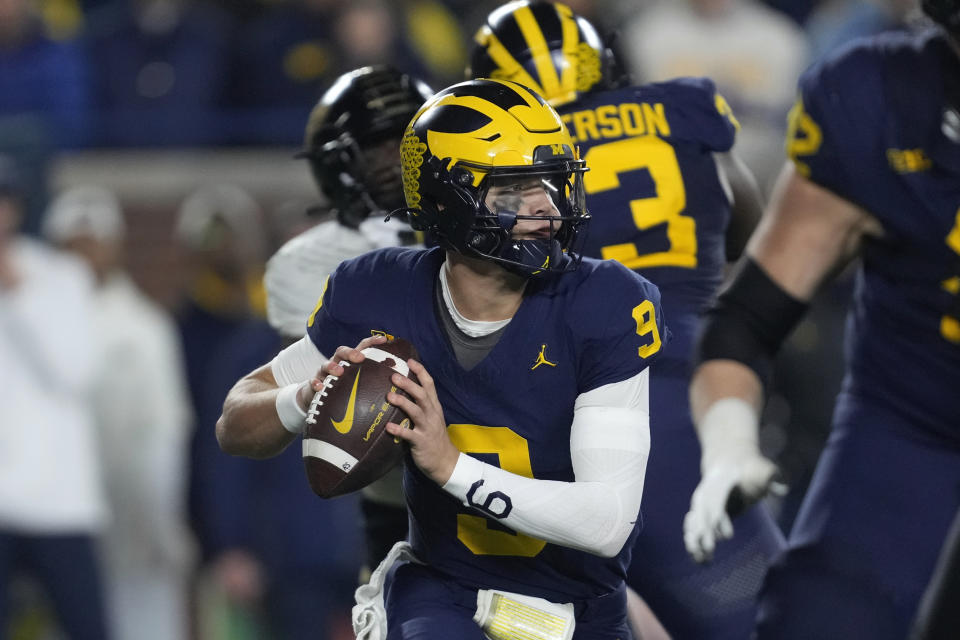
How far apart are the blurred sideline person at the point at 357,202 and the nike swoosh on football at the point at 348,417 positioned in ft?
3.22

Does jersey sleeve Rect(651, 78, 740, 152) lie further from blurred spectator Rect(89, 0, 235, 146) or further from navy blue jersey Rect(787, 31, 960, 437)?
blurred spectator Rect(89, 0, 235, 146)

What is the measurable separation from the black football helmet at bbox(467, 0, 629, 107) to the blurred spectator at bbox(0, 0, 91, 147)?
4841 millimetres

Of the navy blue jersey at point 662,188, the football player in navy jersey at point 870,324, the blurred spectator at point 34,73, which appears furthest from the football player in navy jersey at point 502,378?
the blurred spectator at point 34,73

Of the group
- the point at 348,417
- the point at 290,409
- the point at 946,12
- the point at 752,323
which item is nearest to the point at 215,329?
the point at 290,409

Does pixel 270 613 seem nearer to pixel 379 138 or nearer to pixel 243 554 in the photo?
pixel 243 554

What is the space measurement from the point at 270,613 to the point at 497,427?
4.67 meters

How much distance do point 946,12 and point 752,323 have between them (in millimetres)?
713

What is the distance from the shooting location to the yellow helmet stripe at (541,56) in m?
3.81

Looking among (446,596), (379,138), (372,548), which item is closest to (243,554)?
(372,548)

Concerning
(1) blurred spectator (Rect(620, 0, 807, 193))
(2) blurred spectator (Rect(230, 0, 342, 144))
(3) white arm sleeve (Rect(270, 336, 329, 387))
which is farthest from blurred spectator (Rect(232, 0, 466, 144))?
(3) white arm sleeve (Rect(270, 336, 329, 387))

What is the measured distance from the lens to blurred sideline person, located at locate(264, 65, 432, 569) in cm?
389

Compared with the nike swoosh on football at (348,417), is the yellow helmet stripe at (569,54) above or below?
above

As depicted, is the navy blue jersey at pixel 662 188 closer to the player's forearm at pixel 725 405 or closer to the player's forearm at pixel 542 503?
the player's forearm at pixel 725 405

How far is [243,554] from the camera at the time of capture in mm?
7188
